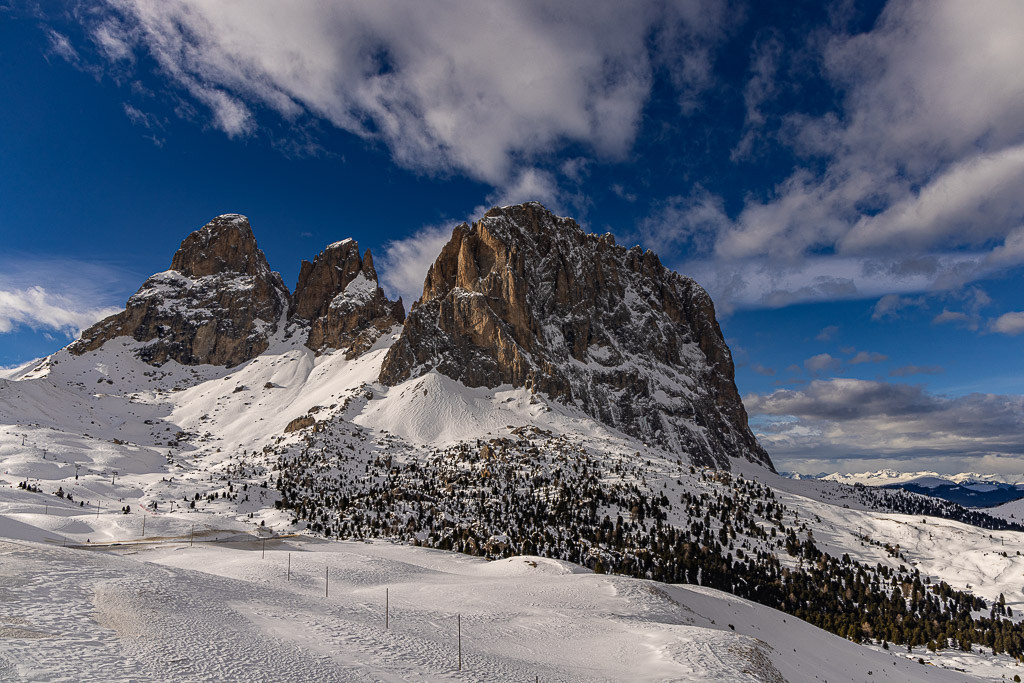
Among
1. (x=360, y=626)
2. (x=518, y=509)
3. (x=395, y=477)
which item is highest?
(x=395, y=477)

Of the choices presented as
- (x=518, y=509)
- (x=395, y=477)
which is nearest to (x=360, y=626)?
(x=518, y=509)

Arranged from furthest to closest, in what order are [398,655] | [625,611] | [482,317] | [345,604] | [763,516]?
[482,317] < [763,516] < [625,611] < [345,604] < [398,655]

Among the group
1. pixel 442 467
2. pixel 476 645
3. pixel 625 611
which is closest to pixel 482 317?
pixel 442 467

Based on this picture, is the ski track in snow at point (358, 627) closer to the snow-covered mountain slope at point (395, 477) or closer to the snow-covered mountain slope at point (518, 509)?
the snow-covered mountain slope at point (518, 509)

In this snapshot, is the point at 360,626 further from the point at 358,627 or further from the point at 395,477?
the point at 395,477

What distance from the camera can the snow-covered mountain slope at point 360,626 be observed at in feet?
48.5

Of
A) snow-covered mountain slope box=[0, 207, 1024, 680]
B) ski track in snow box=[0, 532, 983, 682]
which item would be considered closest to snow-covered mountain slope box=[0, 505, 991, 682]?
ski track in snow box=[0, 532, 983, 682]

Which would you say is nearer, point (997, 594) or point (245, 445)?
point (997, 594)

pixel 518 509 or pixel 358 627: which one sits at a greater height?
pixel 358 627

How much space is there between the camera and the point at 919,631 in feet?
252

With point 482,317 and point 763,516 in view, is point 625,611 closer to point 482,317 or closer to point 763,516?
point 763,516

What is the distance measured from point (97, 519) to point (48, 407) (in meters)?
136

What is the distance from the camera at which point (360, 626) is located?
22594 mm

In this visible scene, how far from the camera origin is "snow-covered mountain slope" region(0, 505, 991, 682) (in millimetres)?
14773
